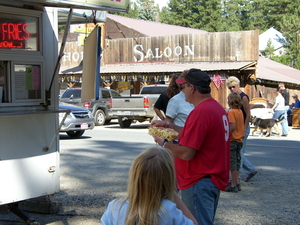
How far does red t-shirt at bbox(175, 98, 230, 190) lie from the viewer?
3447mm

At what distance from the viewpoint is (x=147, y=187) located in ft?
8.02

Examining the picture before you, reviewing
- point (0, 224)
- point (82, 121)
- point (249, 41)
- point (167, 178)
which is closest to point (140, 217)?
point (167, 178)

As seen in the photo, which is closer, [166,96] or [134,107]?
[166,96]

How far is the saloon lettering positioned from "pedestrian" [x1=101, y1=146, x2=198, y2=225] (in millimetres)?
25146

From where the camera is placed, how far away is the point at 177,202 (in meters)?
2.70

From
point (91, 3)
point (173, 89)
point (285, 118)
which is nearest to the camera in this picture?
point (91, 3)

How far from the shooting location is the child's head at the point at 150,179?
2447 mm

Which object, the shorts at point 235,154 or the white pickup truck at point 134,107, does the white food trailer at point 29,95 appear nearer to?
the shorts at point 235,154

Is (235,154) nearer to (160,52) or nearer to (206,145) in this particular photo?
(206,145)

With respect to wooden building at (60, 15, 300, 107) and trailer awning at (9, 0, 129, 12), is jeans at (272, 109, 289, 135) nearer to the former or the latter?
wooden building at (60, 15, 300, 107)

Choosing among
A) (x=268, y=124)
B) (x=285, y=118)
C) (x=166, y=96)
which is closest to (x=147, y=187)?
(x=166, y=96)

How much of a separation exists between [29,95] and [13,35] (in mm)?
699

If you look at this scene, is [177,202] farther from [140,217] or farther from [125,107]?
[125,107]

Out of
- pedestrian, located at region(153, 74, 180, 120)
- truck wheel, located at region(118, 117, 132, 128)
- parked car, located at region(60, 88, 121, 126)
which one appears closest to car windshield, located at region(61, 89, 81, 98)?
parked car, located at region(60, 88, 121, 126)
